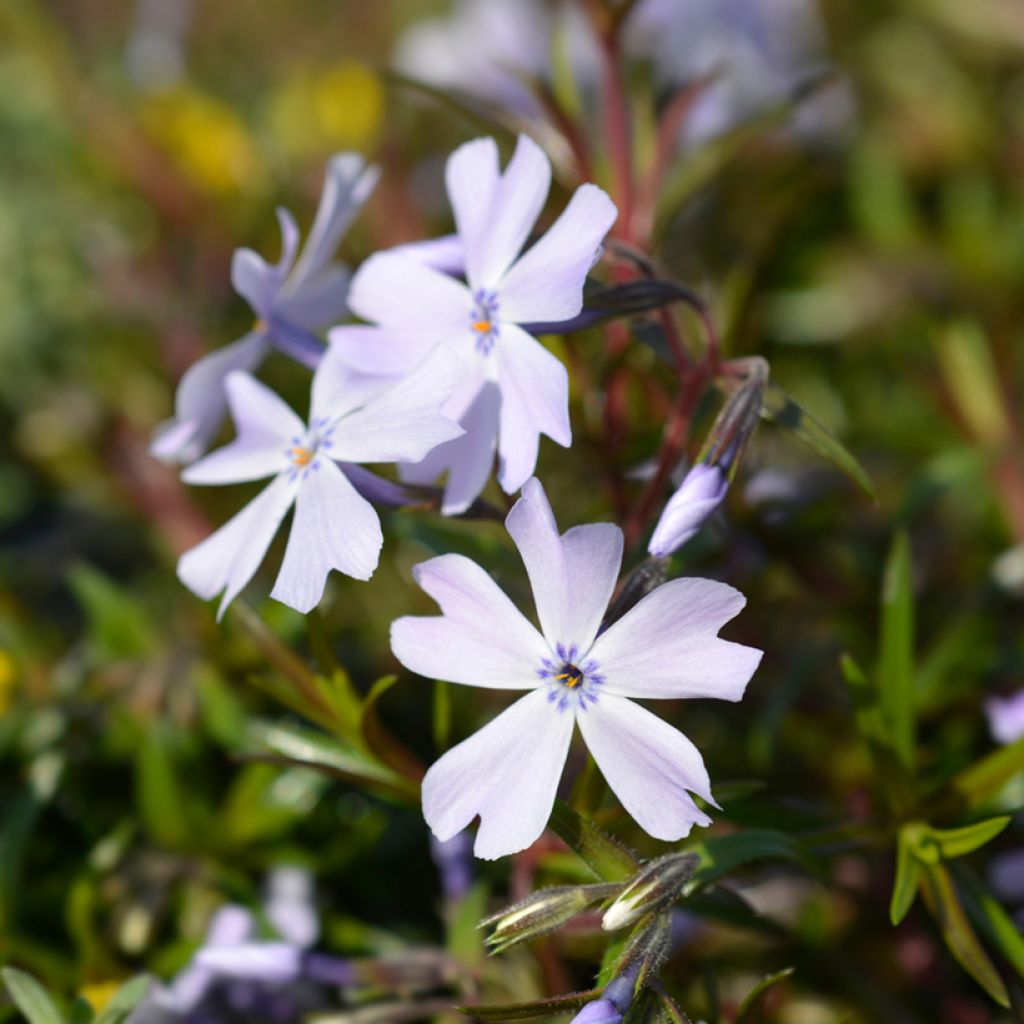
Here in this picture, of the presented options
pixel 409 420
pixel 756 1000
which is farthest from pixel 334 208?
pixel 756 1000

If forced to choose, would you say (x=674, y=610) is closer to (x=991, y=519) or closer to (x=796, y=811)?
(x=796, y=811)

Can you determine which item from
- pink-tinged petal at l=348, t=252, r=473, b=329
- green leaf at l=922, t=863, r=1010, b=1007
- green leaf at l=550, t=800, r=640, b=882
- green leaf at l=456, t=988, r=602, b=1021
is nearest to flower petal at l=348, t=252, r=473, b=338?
pink-tinged petal at l=348, t=252, r=473, b=329

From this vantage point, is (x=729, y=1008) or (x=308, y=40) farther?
(x=308, y=40)

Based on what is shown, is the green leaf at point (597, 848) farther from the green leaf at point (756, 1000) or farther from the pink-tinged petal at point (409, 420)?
the pink-tinged petal at point (409, 420)

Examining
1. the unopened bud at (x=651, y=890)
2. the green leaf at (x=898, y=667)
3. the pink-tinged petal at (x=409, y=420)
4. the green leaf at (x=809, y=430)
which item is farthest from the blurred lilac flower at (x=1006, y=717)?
the pink-tinged petal at (x=409, y=420)

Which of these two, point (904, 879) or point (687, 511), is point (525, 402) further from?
point (904, 879)

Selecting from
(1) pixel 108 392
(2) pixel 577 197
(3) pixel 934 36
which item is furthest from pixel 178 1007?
(3) pixel 934 36
